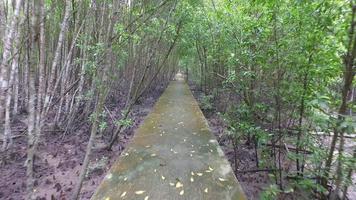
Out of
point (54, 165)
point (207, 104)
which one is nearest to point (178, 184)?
point (54, 165)

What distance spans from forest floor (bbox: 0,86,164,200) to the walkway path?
20.4 inches

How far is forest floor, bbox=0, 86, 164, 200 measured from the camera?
9.72ft

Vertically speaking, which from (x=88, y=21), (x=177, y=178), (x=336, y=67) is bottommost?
(x=177, y=178)

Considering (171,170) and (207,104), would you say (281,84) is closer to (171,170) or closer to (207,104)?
(171,170)

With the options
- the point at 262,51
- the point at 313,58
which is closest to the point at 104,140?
the point at 262,51

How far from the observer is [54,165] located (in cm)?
368

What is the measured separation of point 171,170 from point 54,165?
1980mm

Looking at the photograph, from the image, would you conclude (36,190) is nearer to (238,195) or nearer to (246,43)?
(238,195)

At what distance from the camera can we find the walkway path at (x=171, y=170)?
99.0 inches

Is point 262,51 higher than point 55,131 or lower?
higher

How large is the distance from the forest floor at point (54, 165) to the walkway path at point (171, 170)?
0.52 meters

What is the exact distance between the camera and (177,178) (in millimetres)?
2867

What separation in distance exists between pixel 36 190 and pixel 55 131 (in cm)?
185

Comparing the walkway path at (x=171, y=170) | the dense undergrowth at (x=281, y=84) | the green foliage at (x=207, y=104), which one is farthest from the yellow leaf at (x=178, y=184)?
the green foliage at (x=207, y=104)
